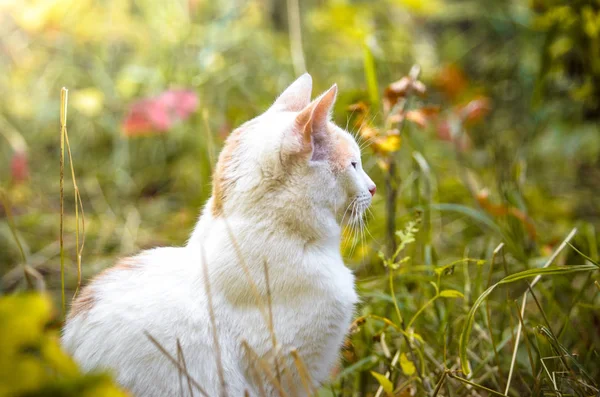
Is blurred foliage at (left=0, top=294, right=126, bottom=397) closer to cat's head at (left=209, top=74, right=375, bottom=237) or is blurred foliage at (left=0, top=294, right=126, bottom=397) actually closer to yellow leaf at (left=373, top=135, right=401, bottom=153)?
cat's head at (left=209, top=74, right=375, bottom=237)

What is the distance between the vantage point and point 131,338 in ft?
2.62

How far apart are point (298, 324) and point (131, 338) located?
0.81ft

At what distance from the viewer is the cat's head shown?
0.88 m

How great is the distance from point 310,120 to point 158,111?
1.40 m

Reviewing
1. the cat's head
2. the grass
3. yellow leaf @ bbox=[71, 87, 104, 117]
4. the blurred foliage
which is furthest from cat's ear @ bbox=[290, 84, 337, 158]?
yellow leaf @ bbox=[71, 87, 104, 117]

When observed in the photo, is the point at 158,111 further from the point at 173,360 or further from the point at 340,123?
the point at 173,360

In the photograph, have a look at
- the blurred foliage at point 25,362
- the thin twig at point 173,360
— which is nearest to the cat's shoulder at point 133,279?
the thin twig at point 173,360

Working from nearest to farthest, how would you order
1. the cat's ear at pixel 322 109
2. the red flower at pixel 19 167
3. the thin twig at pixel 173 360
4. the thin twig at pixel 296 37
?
the thin twig at pixel 173 360, the cat's ear at pixel 322 109, the thin twig at pixel 296 37, the red flower at pixel 19 167

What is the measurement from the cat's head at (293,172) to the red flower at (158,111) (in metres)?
1.18

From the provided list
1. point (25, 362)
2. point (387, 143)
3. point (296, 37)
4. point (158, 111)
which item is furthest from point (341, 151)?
point (158, 111)

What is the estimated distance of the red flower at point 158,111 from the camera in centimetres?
210

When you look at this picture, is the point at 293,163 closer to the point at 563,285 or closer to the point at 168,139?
the point at 563,285

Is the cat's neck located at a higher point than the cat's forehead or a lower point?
lower

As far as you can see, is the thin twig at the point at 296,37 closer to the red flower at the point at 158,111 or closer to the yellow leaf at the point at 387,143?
the red flower at the point at 158,111
